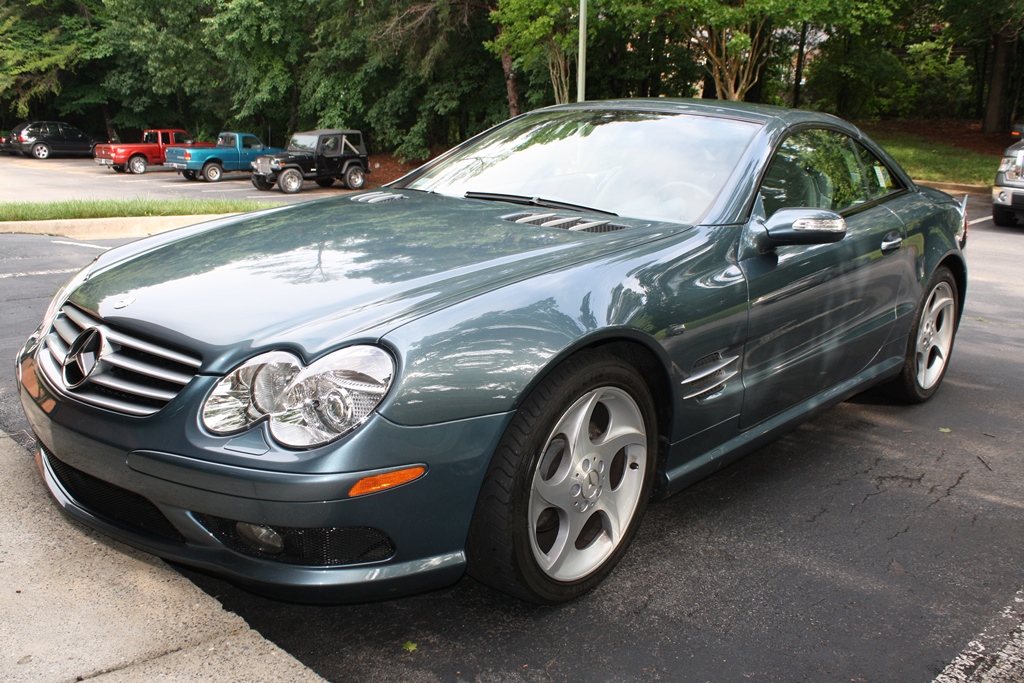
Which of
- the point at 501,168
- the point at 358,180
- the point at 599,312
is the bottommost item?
the point at 358,180

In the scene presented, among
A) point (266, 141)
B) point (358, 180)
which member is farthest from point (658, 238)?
point (266, 141)

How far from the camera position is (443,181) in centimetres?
400

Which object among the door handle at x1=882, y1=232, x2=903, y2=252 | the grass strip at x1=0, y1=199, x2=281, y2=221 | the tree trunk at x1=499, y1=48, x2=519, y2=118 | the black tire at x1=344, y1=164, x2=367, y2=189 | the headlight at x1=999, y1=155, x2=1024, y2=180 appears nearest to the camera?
the door handle at x1=882, y1=232, x2=903, y2=252

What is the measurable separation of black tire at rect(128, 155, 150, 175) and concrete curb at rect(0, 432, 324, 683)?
30779mm

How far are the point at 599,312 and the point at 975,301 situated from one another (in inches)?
249

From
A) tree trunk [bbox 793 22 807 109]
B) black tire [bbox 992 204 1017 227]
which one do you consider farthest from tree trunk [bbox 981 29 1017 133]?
black tire [bbox 992 204 1017 227]

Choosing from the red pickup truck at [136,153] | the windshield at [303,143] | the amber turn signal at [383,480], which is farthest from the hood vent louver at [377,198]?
the red pickup truck at [136,153]

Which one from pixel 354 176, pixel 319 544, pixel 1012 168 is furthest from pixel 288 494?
pixel 354 176

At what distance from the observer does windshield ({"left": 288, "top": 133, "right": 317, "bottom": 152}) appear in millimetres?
24562

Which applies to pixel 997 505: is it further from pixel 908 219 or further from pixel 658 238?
pixel 658 238

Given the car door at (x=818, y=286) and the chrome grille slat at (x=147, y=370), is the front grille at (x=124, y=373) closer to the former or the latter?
the chrome grille slat at (x=147, y=370)

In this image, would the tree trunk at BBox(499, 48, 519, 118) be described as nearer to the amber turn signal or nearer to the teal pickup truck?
the teal pickup truck

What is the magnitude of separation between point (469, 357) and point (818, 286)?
177 centimetres

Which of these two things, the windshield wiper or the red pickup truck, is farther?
the red pickup truck
